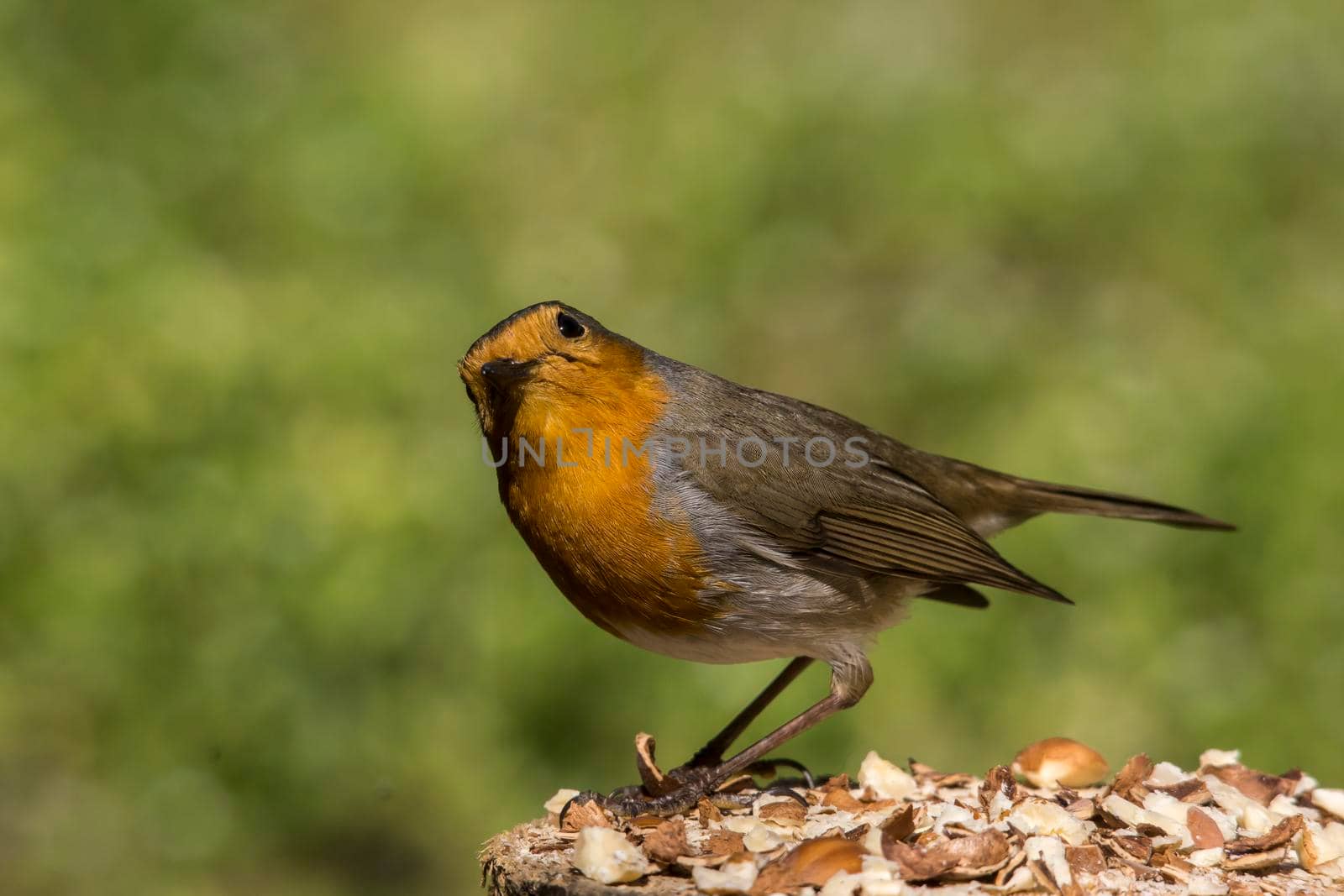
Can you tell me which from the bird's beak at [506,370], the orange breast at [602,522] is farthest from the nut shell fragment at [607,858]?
the bird's beak at [506,370]

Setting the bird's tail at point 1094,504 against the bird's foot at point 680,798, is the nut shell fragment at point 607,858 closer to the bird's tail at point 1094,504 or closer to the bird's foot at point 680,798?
the bird's foot at point 680,798

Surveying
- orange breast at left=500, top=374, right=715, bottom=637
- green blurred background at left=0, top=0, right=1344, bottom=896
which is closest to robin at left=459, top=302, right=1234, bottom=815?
orange breast at left=500, top=374, right=715, bottom=637

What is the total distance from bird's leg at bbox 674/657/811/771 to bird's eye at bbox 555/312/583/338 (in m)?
1.26

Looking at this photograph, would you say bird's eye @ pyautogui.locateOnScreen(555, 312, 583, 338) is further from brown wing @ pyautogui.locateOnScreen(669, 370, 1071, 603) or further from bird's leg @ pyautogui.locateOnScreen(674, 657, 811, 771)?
bird's leg @ pyautogui.locateOnScreen(674, 657, 811, 771)

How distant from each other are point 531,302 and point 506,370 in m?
3.59

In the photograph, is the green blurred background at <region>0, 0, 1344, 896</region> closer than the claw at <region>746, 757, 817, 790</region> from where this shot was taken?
No

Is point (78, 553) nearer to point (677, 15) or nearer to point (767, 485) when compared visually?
point (767, 485)

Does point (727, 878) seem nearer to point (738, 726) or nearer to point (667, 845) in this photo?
point (667, 845)

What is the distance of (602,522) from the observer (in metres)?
3.29

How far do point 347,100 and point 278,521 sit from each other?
265cm

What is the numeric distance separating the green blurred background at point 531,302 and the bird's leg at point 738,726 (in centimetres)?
153

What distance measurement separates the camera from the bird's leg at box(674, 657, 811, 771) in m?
3.80

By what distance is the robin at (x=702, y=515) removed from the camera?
3.30 meters

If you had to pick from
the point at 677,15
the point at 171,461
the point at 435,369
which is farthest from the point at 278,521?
the point at 677,15
